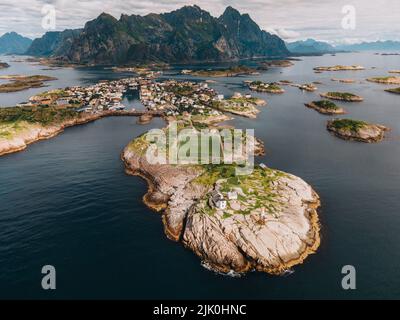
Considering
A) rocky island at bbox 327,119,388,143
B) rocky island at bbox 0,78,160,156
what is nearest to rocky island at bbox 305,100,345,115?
rocky island at bbox 327,119,388,143

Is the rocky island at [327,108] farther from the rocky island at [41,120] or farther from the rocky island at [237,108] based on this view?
the rocky island at [41,120]

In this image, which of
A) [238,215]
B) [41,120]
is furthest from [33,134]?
[238,215]

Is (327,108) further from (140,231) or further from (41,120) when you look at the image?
(41,120)

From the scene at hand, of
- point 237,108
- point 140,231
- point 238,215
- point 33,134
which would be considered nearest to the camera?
point 238,215

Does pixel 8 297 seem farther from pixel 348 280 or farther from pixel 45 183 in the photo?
pixel 348 280

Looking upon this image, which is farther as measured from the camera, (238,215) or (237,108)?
(237,108)

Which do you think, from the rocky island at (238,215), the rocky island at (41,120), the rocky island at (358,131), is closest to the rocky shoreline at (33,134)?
the rocky island at (41,120)

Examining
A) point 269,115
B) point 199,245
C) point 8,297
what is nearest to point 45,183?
point 8,297
